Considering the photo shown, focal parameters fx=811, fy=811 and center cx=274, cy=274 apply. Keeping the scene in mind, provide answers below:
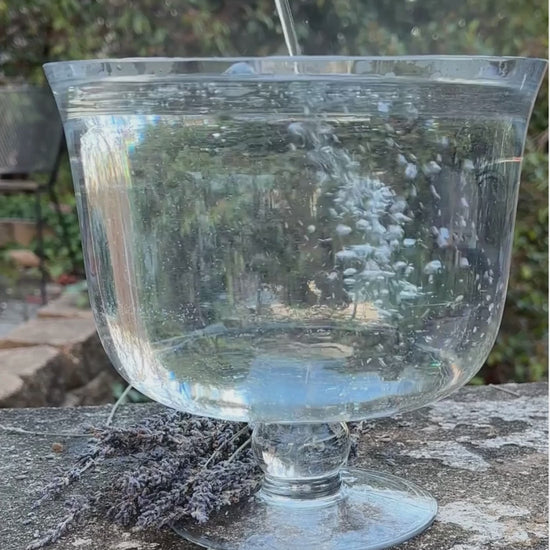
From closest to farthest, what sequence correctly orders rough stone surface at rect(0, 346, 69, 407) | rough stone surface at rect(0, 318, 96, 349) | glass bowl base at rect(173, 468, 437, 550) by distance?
1. glass bowl base at rect(173, 468, 437, 550)
2. rough stone surface at rect(0, 346, 69, 407)
3. rough stone surface at rect(0, 318, 96, 349)

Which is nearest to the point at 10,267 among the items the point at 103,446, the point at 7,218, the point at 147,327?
the point at 7,218

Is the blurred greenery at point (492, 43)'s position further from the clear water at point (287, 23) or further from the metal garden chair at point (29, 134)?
the clear water at point (287, 23)

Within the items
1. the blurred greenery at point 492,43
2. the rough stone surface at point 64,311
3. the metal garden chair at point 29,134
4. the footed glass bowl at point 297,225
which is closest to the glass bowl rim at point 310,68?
the footed glass bowl at point 297,225

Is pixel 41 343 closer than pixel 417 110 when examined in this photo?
No

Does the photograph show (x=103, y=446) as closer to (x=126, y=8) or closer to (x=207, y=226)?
(x=207, y=226)

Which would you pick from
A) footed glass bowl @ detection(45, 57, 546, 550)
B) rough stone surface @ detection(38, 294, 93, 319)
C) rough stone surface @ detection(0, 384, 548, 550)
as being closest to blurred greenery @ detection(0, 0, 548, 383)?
rough stone surface @ detection(38, 294, 93, 319)

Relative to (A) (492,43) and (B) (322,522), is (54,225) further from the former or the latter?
(B) (322,522)

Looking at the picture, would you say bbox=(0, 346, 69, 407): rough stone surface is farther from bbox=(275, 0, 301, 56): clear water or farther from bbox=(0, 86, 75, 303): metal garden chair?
bbox=(275, 0, 301, 56): clear water
